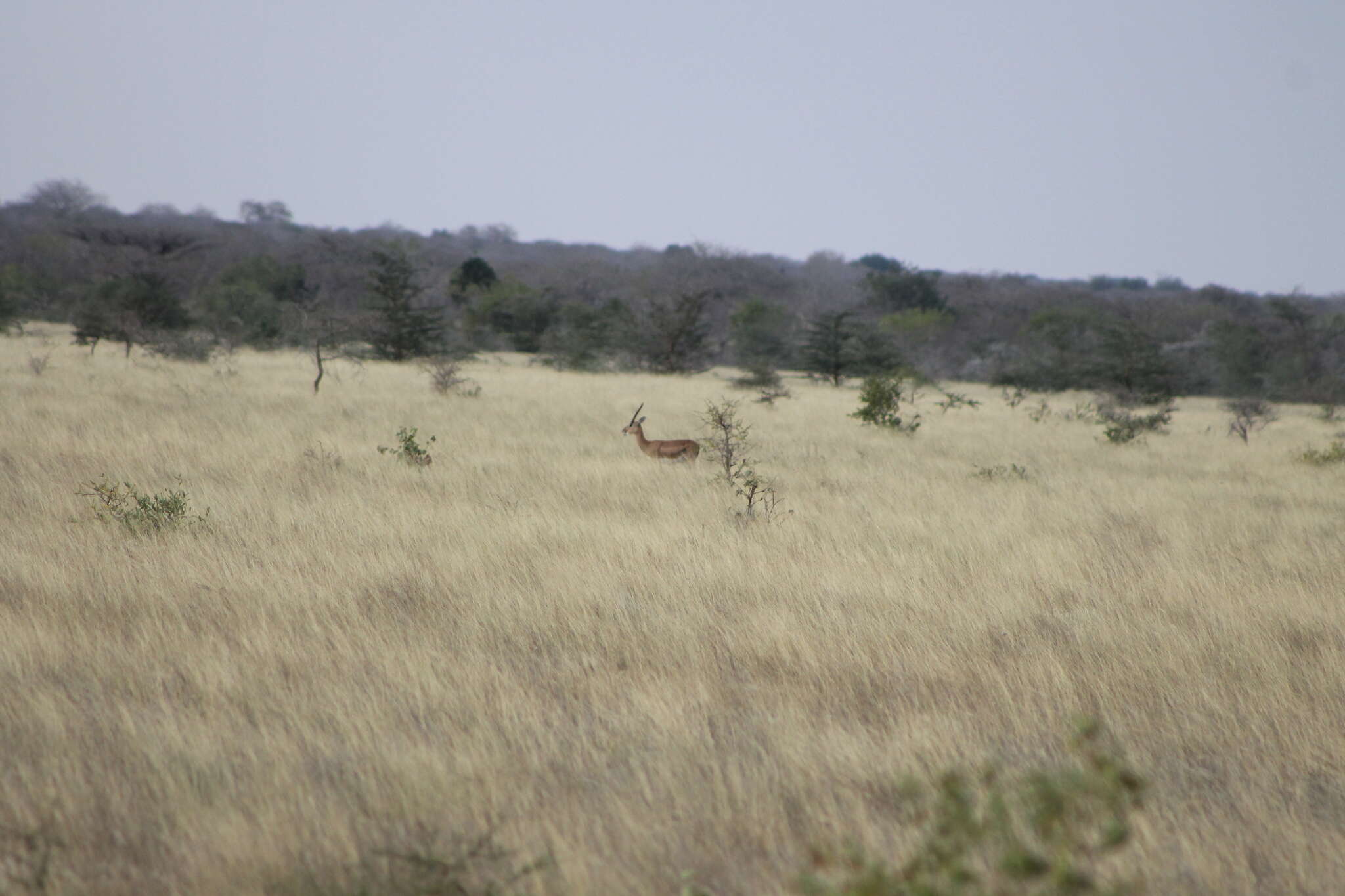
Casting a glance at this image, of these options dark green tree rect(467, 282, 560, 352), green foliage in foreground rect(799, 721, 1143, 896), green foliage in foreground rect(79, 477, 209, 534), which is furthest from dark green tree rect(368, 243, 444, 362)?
green foliage in foreground rect(799, 721, 1143, 896)

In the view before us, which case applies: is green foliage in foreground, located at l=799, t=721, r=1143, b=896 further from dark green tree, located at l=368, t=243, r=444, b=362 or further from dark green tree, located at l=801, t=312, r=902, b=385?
dark green tree, located at l=801, t=312, r=902, b=385

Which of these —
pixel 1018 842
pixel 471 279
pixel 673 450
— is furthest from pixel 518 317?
pixel 1018 842

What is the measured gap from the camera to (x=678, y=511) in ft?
22.8

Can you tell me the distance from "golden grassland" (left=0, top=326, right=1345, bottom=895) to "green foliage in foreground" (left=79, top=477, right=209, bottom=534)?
234 millimetres

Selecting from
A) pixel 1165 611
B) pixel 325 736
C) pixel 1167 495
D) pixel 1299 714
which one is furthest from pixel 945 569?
pixel 1167 495

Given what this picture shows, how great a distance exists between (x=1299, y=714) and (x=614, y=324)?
29841 mm

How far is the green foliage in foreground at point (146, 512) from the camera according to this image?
5387mm

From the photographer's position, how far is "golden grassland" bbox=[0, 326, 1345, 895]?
8.02 ft

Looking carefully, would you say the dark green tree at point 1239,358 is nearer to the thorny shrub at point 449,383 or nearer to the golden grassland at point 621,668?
the thorny shrub at point 449,383

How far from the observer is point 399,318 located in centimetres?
2752

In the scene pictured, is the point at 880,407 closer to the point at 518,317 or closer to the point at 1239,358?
the point at 518,317

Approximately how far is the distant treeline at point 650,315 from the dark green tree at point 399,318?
6 cm

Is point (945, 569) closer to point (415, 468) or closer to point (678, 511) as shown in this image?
point (678, 511)

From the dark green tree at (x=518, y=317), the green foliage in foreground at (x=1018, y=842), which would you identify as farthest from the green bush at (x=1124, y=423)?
the dark green tree at (x=518, y=317)
